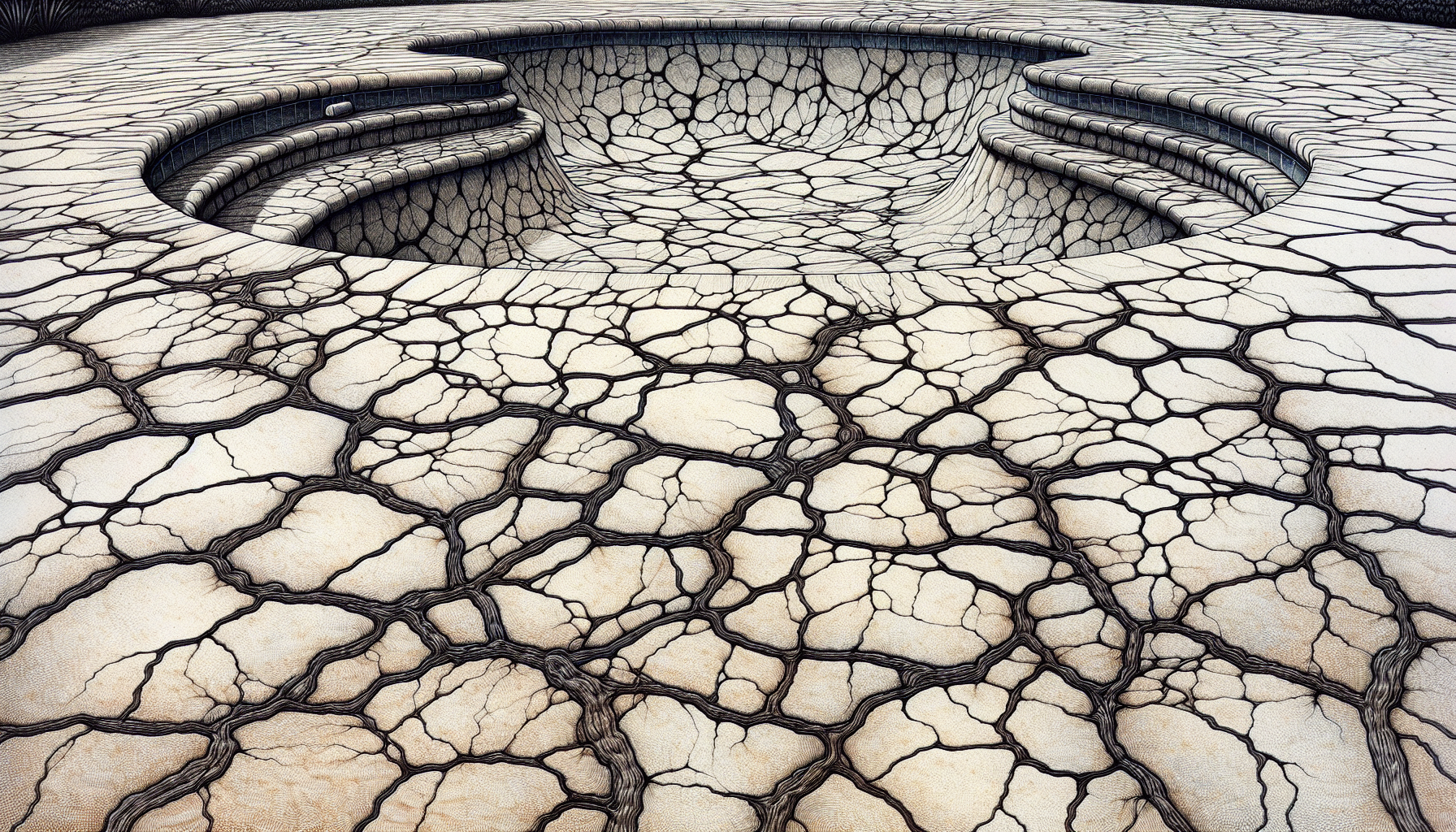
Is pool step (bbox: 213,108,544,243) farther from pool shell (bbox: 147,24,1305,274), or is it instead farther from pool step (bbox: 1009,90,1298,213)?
pool step (bbox: 1009,90,1298,213)

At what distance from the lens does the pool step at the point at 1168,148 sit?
2.79 m

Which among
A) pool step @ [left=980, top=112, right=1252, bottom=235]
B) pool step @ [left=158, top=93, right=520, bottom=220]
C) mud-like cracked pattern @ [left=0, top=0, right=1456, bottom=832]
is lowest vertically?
mud-like cracked pattern @ [left=0, top=0, right=1456, bottom=832]

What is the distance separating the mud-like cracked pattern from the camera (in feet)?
3.93

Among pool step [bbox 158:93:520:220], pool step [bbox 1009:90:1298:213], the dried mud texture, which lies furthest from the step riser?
pool step [bbox 158:93:520:220]

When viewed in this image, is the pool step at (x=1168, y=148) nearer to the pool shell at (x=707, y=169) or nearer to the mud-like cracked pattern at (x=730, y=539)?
the pool shell at (x=707, y=169)

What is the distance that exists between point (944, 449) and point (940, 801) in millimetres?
660

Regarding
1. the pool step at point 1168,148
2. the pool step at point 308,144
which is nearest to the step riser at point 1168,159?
the pool step at point 1168,148

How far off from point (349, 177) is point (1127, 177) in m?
2.44

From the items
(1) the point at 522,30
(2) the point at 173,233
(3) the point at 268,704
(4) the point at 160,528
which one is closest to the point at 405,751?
(3) the point at 268,704

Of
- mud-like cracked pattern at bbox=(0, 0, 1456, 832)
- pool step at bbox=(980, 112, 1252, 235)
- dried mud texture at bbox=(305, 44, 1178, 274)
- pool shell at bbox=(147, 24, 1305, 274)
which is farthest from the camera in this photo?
dried mud texture at bbox=(305, 44, 1178, 274)

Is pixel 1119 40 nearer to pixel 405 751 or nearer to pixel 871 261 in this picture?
pixel 871 261

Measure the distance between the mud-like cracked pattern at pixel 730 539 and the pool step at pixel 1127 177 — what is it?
34cm

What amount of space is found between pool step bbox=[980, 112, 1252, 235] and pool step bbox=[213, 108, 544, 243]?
1864 mm

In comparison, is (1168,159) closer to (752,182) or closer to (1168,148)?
(1168,148)
